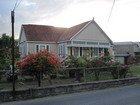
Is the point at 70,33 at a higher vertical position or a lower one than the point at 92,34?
higher

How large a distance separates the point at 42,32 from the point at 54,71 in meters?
28.5

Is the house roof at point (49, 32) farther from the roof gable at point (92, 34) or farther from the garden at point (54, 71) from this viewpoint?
the garden at point (54, 71)

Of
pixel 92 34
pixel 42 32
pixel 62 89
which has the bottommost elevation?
pixel 62 89

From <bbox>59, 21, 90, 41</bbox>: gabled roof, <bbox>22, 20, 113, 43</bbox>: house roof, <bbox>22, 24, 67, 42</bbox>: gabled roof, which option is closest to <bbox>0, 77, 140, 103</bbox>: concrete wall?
<bbox>59, 21, 90, 41</bbox>: gabled roof

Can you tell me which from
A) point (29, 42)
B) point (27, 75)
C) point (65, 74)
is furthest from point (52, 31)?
point (27, 75)

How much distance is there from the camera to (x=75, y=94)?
15258mm

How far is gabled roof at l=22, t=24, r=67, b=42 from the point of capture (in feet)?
141

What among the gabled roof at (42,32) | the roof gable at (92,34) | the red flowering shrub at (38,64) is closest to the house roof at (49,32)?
the gabled roof at (42,32)

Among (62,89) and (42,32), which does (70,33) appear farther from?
Answer: (62,89)

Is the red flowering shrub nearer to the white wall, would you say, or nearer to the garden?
the garden

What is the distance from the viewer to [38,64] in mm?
15625

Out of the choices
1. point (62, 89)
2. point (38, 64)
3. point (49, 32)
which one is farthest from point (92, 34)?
point (62, 89)

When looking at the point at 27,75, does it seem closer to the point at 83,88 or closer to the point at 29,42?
the point at 83,88

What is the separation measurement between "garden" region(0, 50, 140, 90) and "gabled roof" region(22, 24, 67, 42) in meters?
21.0
